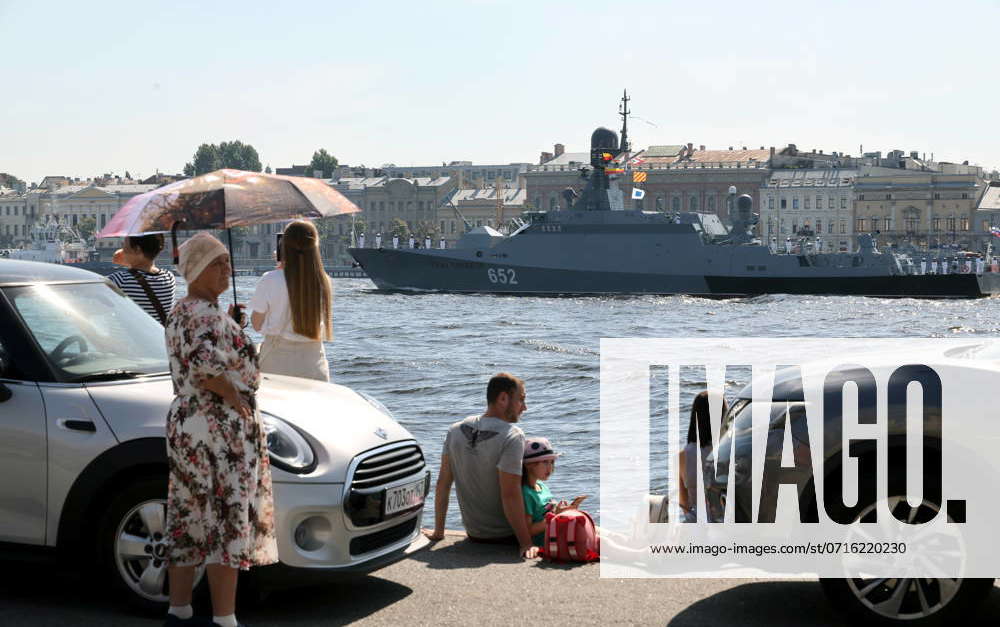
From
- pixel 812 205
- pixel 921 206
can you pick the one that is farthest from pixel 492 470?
pixel 812 205

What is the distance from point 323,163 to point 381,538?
170 meters

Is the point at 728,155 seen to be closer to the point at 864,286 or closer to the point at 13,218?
the point at 864,286

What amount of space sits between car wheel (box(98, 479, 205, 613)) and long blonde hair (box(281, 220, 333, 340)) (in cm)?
150

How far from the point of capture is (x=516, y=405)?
5.65m

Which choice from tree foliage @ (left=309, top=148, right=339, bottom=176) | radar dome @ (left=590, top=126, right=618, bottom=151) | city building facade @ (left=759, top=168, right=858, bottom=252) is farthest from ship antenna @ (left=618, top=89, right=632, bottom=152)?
tree foliage @ (left=309, top=148, right=339, bottom=176)

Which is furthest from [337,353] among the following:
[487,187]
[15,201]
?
[15,201]

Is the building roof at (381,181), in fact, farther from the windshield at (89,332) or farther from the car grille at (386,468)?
the car grille at (386,468)

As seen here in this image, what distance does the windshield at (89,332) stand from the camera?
15.8 ft

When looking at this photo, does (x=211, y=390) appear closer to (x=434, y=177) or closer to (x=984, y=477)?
(x=984, y=477)

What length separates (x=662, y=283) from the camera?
209 ft

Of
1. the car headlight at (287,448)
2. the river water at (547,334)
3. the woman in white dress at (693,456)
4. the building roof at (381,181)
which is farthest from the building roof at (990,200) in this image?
the car headlight at (287,448)

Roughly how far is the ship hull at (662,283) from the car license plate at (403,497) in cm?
5867

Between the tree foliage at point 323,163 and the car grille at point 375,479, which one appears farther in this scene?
the tree foliage at point 323,163

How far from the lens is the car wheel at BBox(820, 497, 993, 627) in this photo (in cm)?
409
